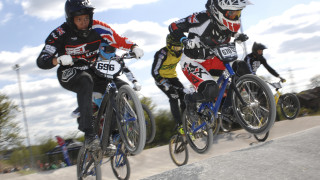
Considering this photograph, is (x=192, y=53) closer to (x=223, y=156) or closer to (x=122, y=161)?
(x=223, y=156)

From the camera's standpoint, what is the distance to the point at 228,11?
4824 millimetres

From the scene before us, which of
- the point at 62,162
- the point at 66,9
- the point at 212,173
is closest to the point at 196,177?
the point at 212,173

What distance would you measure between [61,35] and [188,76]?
207 centimetres

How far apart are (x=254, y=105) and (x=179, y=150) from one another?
2.76 m

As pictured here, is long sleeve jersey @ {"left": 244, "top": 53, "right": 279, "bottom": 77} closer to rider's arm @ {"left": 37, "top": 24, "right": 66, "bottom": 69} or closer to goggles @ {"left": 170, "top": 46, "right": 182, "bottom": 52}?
goggles @ {"left": 170, "top": 46, "right": 182, "bottom": 52}

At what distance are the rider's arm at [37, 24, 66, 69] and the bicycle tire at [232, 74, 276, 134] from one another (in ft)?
8.12

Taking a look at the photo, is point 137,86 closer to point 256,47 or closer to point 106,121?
point 106,121

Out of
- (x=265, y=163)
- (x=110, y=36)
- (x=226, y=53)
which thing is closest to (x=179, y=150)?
(x=226, y=53)

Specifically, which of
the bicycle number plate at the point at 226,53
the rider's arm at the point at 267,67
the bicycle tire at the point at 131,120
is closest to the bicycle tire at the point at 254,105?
the bicycle number plate at the point at 226,53

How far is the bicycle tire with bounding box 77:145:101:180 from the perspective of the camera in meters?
4.66

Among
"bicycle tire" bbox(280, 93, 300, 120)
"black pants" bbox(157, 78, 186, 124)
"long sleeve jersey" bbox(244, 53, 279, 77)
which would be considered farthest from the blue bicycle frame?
"bicycle tire" bbox(280, 93, 300, 120)

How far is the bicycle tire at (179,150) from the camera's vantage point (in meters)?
6.77

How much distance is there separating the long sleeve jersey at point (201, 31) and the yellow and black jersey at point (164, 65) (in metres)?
1.88

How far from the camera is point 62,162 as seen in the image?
34.0ft
